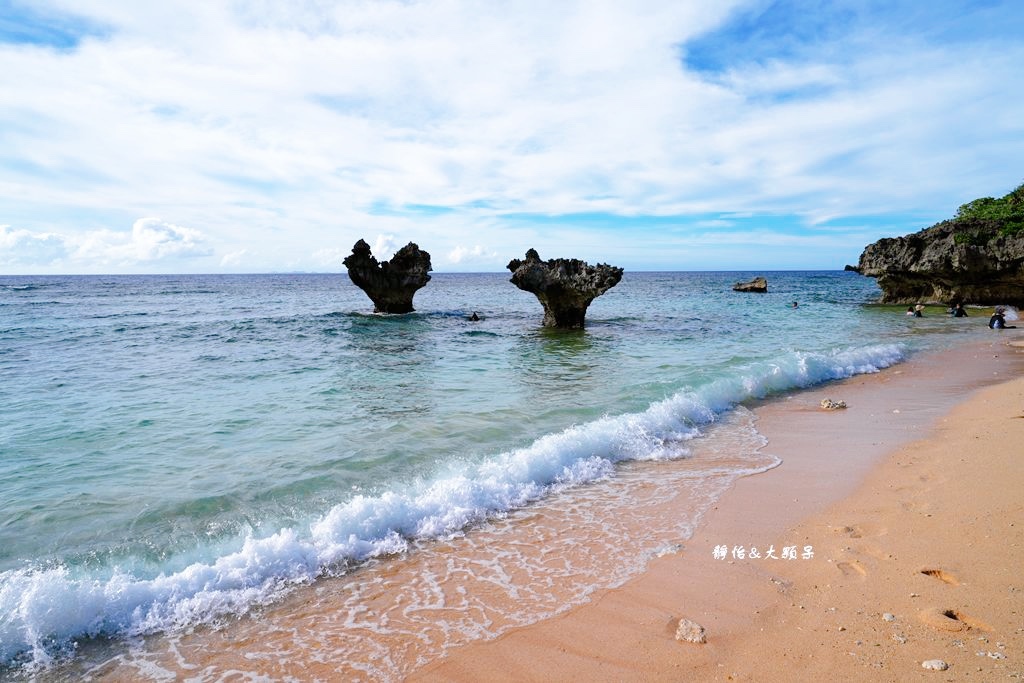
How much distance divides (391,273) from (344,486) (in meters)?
28.9

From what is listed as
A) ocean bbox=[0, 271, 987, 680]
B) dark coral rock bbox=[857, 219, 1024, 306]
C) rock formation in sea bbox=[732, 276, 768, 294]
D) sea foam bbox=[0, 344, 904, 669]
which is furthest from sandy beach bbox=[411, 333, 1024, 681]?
rock formation in sea bbox=[732, 276, 768, 294]

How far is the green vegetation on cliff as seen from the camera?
104 feet

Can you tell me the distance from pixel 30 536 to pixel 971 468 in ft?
37.0

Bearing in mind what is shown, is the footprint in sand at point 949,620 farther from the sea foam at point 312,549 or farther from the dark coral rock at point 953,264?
the dark coral rock at point 953,264

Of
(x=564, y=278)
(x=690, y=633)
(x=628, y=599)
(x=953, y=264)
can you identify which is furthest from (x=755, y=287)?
(x=690, y=633)

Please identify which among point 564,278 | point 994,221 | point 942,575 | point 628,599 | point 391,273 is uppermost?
point 994,221

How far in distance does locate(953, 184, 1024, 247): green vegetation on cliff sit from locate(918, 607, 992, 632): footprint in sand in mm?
37141

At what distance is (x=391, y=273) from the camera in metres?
35.3

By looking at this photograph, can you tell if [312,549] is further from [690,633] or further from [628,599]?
[690,633]

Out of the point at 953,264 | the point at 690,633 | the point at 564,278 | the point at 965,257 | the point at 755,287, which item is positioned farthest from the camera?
the point at 755,287

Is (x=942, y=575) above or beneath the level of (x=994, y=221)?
beneath

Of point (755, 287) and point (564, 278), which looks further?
point (755, 287)

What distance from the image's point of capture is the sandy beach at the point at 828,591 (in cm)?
379

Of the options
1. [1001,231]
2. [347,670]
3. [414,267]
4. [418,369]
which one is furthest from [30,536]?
[1001,231]
